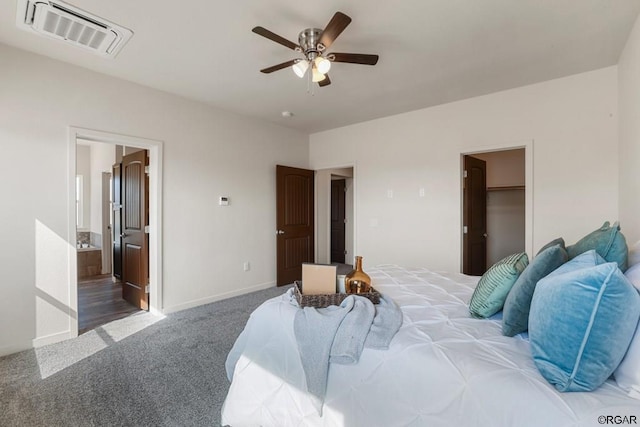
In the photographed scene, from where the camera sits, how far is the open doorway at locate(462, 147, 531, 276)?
14.1 feet

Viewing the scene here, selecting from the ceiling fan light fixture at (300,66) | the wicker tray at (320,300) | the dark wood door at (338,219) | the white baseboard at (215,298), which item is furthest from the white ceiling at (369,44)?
the dark wood door at (338,219)

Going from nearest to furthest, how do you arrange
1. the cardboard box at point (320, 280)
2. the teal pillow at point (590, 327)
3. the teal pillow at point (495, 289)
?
1. the teal pillow at point (590, 327)
2. the teal pillow at point (495, 289)
3. the cardboard box at point (320, 280)

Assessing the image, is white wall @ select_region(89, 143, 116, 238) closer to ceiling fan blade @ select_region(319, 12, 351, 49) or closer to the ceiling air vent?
the ceiling air vent

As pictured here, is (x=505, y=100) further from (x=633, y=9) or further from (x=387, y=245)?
(x=387, y=245)

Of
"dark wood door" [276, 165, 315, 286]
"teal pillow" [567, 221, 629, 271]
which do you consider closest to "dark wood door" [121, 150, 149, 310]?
"dark wood door" [276, 165, 315, 286]

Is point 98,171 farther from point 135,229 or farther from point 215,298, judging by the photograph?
point 215,298

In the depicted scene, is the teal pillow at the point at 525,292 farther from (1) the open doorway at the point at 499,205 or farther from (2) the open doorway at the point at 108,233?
(2) the open doorway at the point at 108,233

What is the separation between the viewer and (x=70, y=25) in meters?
2.21

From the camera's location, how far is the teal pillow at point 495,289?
149cm

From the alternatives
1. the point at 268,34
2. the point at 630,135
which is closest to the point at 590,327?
the point at 268,34

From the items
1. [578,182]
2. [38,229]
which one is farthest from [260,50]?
[578,182]

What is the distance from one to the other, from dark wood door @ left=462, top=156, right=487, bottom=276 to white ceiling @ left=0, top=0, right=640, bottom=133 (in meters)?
1.06

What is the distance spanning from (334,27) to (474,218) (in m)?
3.28

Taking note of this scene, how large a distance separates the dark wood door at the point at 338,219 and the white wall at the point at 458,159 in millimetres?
1856
